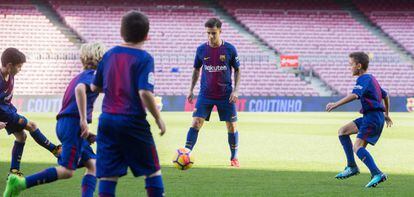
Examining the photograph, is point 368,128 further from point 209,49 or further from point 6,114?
point 6,114

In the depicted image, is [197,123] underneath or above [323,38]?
above

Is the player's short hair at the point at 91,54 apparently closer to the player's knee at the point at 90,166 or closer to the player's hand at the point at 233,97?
the player's knee at the point at 90,166

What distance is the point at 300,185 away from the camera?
944 centimetres

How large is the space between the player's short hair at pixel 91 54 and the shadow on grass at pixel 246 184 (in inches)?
77.7

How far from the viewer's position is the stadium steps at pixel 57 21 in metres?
45.2

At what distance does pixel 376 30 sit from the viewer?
4938 centimetres

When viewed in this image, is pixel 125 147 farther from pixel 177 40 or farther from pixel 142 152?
pixel 177 40

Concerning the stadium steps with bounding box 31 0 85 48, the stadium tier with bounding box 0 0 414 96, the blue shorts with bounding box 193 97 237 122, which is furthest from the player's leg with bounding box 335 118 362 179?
the stadium steps with bounding box 31 0 85 48

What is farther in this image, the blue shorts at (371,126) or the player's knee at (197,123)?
the player's knee at (197,123)

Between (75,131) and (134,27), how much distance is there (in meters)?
1.76

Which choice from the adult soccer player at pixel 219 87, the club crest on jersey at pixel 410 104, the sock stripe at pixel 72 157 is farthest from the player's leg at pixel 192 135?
the club crest on jersey at pixel 410 104

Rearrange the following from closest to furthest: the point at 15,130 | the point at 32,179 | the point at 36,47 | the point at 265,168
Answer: the point at 32,179 → the point at 15,130 → the point at 265,168 → the point at 36,47

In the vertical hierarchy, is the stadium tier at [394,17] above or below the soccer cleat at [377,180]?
below

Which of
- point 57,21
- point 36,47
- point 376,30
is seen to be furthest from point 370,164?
point 376,30
